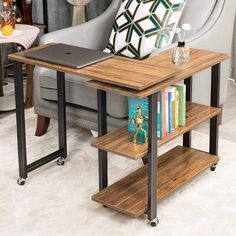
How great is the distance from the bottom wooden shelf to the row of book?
10.0 inches

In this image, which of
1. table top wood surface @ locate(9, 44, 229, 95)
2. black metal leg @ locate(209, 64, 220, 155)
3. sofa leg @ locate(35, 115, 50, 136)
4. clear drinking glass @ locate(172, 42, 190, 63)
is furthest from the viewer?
sofa leg @ locate(35, 115, 50, 136)

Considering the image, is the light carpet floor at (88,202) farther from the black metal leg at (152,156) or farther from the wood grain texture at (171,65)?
the wood grain texture at (171,65)

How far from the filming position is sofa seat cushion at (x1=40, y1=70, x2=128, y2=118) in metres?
3.06

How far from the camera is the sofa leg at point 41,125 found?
355cm

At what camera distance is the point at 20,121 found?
2.90m

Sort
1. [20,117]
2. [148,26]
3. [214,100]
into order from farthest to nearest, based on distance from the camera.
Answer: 1. [148,26]
2. [214,100]
3. [20,117]

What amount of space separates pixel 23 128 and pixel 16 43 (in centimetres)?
112

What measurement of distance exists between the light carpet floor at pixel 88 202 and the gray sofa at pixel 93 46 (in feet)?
0.75

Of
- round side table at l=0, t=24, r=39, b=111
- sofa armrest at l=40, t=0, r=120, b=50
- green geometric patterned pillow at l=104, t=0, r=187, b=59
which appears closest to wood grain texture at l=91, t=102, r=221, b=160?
green geometric patterned pillow at l=104, t=0, r=187, b=59

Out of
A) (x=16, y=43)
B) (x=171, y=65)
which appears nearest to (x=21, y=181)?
(x=171, y=65)

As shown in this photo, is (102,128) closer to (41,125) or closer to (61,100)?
(61,100)

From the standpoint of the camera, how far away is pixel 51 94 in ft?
11.0

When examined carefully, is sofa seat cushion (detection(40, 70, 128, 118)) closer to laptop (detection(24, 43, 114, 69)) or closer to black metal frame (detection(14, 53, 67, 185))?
black metal frame (detection(14, 53, 67, 185))

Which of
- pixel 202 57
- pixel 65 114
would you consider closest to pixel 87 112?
pixel 65 114
